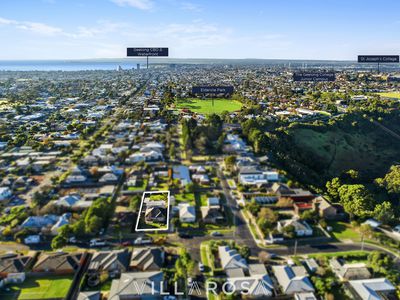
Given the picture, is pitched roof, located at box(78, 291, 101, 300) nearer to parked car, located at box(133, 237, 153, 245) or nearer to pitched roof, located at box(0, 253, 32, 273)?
parked car, located at box(133, 237, 153, 245)

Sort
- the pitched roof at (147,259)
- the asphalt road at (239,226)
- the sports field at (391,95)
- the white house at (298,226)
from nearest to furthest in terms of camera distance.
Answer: the pitched roof at (147,259) < the asphalt road at (239,226) < the white house at (298,226) < the sports field at (391,95)

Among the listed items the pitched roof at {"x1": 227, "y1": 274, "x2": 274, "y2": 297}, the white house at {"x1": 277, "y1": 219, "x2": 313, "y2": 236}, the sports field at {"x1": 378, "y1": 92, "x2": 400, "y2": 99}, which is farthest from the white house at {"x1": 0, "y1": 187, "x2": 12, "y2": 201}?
the sports field at {"x1": 378, "y1": 92, "x2": 400, "y2": 99}

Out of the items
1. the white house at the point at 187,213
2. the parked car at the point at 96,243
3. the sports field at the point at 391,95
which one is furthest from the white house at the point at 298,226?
the sports field at the point at 391,95

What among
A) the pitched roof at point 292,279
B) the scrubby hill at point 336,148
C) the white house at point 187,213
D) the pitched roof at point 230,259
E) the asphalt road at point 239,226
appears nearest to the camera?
the pitched roof at point 292,279

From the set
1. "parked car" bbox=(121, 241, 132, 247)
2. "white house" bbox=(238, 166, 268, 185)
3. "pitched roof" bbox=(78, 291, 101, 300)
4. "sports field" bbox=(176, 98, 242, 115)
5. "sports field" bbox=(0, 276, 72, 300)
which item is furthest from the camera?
"sports field" bbox=(176, 98, 242, 115)

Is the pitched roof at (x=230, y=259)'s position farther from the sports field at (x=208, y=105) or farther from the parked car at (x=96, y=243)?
the sports field at (x=208, y=105)

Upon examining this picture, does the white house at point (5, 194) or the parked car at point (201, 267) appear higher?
the white house at point (5, 194)
